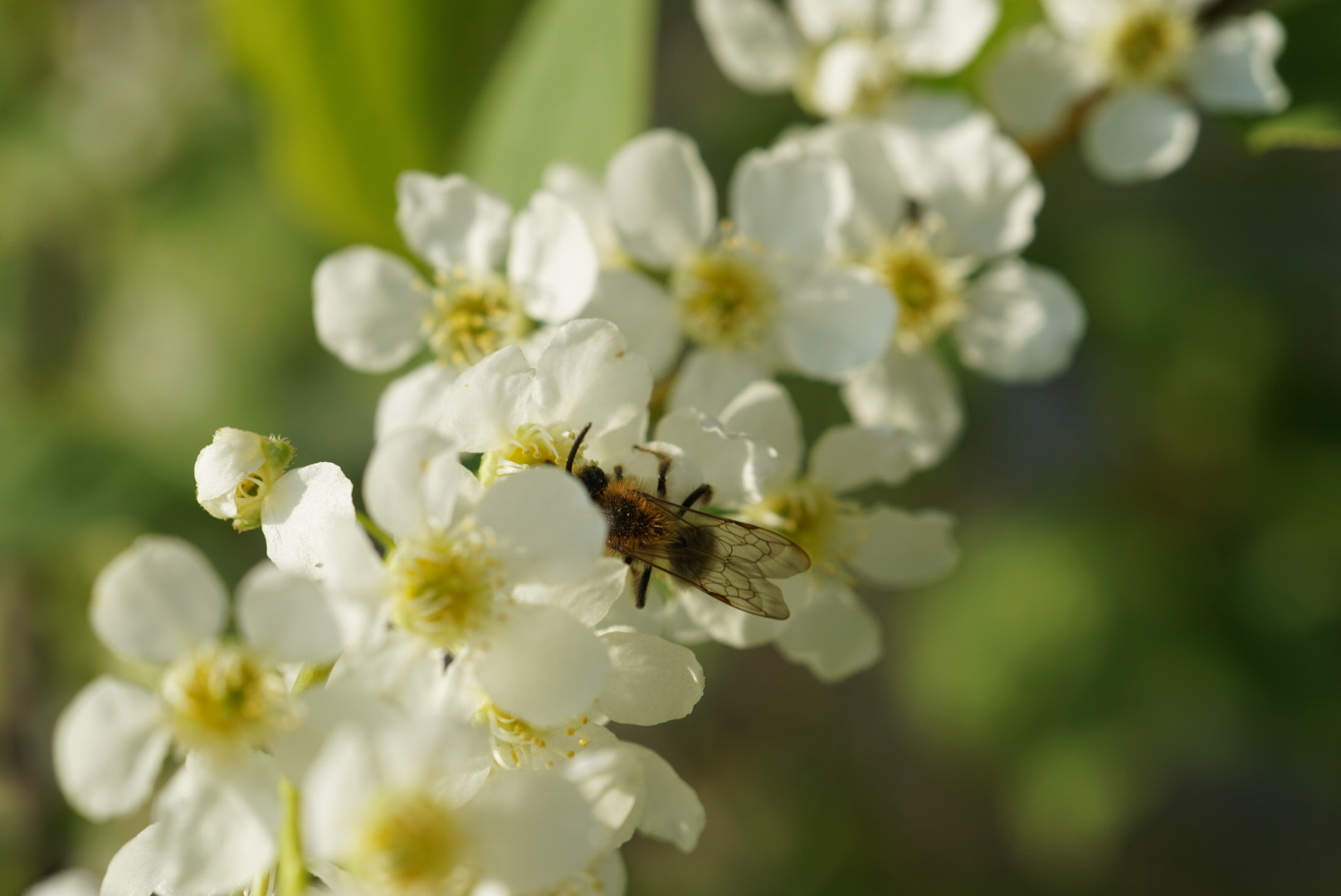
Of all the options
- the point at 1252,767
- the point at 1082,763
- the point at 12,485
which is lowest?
the point at 1252,767

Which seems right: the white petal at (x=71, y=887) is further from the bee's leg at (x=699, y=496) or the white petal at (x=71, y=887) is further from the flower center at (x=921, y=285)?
the flower center at (x=921, y=285)

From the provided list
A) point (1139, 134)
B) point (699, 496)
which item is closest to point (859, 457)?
point (699, 496)

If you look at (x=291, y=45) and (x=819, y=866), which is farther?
(x=819, y=866)

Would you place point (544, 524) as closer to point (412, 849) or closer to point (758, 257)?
point (412, 849)

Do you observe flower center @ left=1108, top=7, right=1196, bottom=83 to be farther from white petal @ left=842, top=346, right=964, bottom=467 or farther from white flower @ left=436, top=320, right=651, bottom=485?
white flower @ left=436, top=320, right=651, bottom=485

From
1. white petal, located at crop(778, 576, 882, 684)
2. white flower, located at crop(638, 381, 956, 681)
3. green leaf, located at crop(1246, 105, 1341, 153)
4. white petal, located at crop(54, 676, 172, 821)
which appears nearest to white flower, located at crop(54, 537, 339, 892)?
white petal, located at crop(54, 676, 172, 821)

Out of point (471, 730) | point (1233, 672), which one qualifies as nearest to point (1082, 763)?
point (1233, 672)

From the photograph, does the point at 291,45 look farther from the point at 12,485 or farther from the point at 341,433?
the point at 341,433

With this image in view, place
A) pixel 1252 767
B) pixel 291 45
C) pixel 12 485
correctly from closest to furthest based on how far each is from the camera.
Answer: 1. pixel 291 45
2. pixel 12 485
3. pixel 1252 767

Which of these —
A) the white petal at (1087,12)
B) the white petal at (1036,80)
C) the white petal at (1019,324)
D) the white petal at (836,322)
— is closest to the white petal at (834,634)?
the white petal at (836,322)
